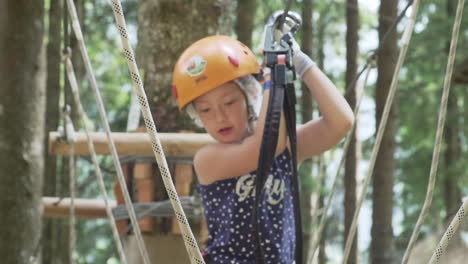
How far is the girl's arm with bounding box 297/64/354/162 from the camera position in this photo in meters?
2.14

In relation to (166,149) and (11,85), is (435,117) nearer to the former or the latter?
(11,85)

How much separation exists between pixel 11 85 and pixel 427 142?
7.40 metres

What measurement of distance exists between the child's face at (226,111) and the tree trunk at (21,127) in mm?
2783

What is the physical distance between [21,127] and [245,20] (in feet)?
12.6

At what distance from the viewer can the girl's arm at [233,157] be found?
213 cm

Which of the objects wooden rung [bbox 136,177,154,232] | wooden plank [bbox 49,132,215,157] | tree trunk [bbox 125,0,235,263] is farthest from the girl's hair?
tree trunk [bbox 125,0,235,263]

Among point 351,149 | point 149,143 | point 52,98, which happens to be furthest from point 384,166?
point 52,98

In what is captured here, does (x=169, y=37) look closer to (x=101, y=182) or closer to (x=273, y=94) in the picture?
(x=101, y=182)

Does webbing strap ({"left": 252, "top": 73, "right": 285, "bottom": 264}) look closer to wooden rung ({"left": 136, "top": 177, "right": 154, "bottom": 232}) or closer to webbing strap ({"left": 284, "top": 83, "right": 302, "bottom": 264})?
webbing strap ({"left": 284, "top": 83, "right": 302, "bottom": 264})

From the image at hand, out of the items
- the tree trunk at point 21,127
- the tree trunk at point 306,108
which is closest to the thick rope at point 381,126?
the tree trunk at point 21,127

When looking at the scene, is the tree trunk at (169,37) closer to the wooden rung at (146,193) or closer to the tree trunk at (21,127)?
the wooden rung at (146,193)

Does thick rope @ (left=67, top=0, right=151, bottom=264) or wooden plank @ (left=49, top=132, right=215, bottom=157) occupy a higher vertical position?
thick rope @ (left=67, top=0, right=151, bottom=264)

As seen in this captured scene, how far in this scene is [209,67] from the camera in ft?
7.43

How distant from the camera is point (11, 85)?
16.0ft
